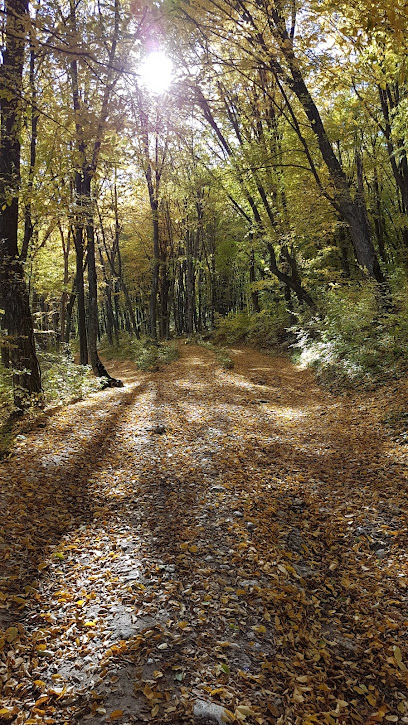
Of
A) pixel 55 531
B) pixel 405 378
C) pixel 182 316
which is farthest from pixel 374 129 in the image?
pixel 182 316

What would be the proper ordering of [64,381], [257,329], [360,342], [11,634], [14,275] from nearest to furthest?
1. [11,634]
2. [14,275]
3. [360,342]
4. [64,381]
5. [257,329]

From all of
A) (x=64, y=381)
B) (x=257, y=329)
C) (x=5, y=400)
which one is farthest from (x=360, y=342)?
(x=257, y=329)

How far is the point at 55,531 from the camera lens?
13.8ft

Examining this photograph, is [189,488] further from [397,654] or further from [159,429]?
[397,654]

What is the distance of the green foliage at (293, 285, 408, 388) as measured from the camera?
866 cm

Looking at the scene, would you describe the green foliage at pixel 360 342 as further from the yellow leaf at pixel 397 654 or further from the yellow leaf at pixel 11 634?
the yellow leaf at pixel 11 634

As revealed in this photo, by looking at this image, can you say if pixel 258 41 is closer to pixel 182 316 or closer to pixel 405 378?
pixel 405 378

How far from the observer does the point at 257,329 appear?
78.8 feet

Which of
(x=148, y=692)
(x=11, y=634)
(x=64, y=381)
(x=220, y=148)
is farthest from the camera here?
(x=220, y=148)

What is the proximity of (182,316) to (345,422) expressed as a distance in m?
28.9

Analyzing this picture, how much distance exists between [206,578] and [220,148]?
17.7 metres

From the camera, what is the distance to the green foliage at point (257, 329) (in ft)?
70.4

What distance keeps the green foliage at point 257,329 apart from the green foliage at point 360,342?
23.3 ft

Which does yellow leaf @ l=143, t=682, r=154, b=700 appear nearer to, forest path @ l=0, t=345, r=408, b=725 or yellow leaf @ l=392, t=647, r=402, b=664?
forest path @ l=0, t=345, r=408, b=725
